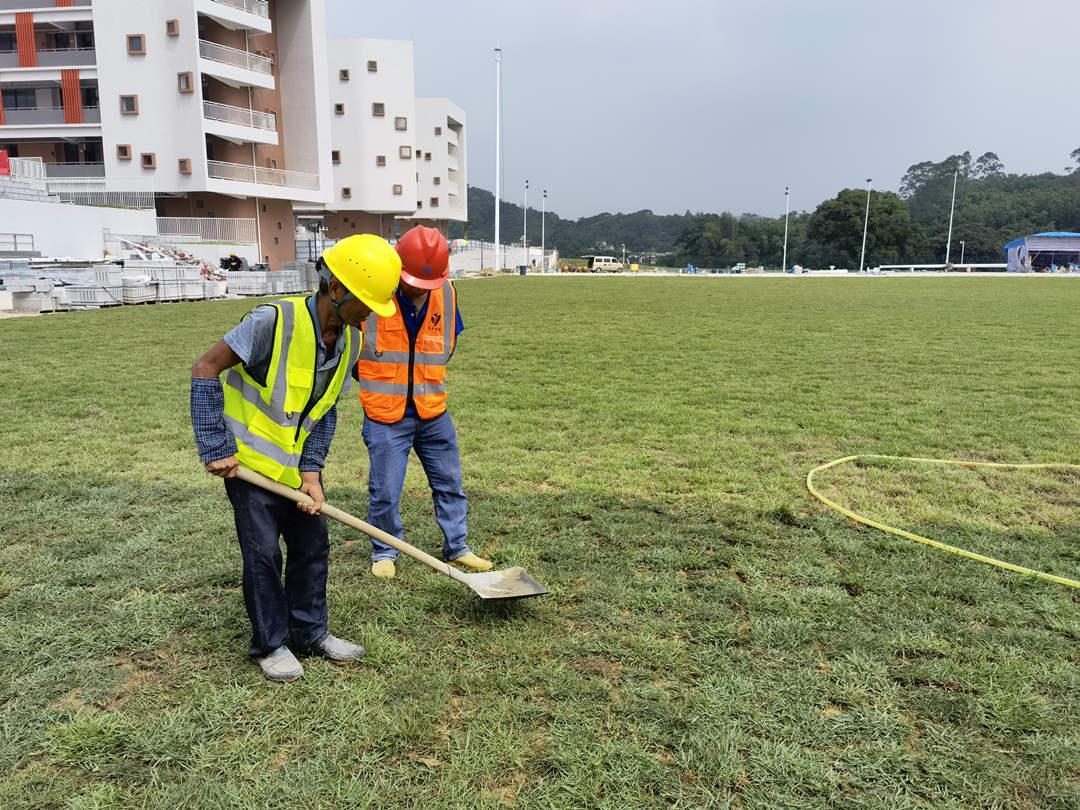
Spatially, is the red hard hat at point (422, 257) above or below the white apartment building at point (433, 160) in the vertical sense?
below

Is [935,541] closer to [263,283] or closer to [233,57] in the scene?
[263,283]

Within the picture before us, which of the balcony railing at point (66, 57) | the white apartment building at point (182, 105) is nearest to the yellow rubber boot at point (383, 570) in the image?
the white apartment building at point (182, 105)

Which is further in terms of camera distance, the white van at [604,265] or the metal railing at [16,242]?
the white van at [604,265]

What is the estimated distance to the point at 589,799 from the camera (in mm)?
2307

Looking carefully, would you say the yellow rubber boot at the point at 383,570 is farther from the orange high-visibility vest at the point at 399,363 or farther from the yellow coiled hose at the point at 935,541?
the yellow coiled hose at the point at 935,541

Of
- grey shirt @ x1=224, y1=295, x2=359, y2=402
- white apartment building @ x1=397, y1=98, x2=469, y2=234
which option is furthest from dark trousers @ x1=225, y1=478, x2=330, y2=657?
white apartment building @ x1=397, y1=98, x2=469, y2=234

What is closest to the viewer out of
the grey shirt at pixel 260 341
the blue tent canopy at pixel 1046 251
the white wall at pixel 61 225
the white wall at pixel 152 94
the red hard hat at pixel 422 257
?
the grey shirt at pixel 260 341

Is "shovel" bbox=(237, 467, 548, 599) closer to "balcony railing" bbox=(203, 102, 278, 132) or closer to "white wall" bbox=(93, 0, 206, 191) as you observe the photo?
"white wall" bbox=(93, 0, 206, 191)

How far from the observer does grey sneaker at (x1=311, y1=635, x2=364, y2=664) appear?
3.10m

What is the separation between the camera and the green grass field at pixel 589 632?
2.42 metres

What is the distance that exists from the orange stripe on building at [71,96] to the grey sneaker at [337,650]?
44.7 metres

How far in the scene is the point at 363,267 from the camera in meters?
2.62

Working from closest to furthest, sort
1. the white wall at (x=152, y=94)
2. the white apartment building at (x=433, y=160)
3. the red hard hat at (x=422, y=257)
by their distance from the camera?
1. the red hard hat at (x=422, y=257)
2. the white wall at (x=152, y=94)
3. the white apartment building at (x=433, y=160)

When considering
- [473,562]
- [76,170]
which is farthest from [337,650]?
[76,170]
